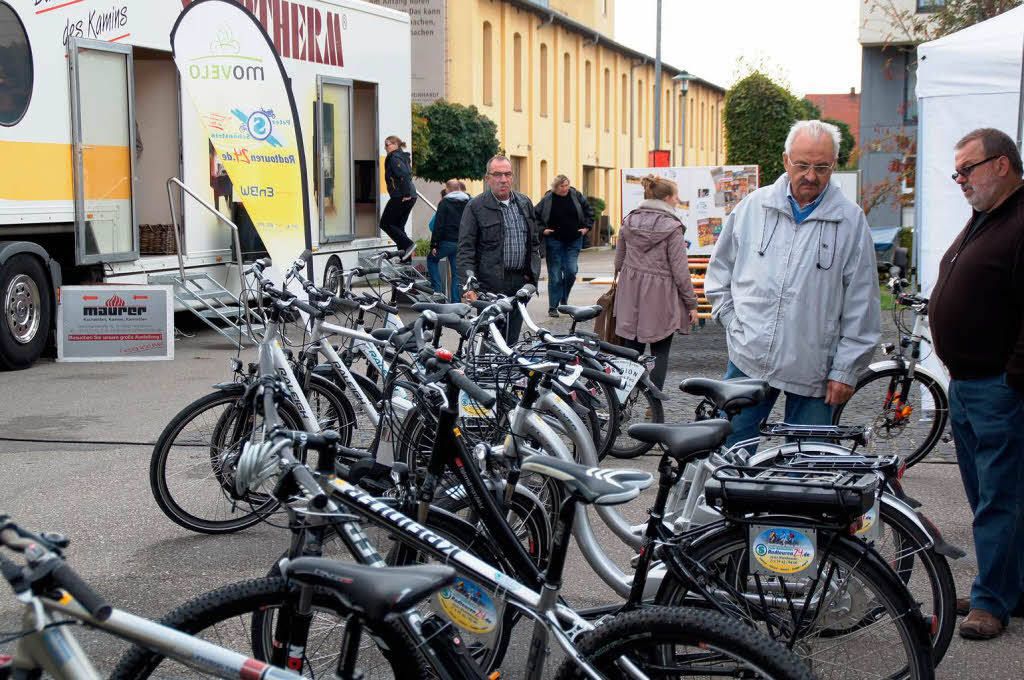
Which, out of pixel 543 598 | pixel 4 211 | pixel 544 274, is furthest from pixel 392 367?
pixel 544 274

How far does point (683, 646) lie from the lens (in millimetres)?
2506

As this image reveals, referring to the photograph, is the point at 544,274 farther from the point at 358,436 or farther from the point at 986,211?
the point at 986,211

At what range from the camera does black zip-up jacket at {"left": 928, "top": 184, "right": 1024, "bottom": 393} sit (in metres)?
4.16

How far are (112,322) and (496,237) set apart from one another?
4490 mm

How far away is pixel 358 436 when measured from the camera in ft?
19.8

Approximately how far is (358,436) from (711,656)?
3.72m

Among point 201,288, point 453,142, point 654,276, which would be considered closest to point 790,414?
point 654,276

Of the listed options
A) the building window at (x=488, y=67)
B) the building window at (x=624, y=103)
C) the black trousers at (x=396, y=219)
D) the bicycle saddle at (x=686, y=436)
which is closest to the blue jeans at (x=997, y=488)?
the bicycle saddle at (x=686, y=436)

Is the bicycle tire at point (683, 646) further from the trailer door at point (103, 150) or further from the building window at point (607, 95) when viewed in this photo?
the building window at point (607, 95)

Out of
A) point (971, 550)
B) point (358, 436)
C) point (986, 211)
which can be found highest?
point (986, 211)

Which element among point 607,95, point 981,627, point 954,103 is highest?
point 607,95

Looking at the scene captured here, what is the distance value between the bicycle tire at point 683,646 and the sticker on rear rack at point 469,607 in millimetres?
414

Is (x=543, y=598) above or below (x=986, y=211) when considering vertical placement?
below

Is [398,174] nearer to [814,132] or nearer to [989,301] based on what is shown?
[814,132]
